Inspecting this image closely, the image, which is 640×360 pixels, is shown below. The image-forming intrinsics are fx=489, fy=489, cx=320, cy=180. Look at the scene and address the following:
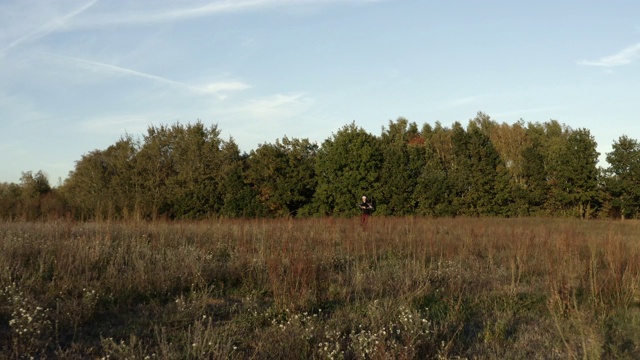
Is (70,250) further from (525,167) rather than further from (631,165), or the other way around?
(631,165)

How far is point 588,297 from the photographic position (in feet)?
25.5

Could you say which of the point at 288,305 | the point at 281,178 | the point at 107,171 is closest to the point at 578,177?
the point at 281,178

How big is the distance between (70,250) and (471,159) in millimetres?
34519

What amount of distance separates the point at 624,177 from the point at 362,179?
20.5m

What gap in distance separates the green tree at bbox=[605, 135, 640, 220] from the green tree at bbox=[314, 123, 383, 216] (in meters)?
18.4

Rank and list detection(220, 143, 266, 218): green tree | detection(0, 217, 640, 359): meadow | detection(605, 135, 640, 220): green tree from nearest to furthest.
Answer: detection(0, 217, 640, 359): meadow, detection(220, 143, 266, 218): green tree, detection(605, 135, 640, 220): green tree

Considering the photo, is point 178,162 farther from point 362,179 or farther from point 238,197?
point 362,179

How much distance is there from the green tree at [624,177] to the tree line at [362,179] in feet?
0.24

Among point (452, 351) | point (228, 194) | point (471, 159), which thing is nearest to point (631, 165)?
point (471, 159)

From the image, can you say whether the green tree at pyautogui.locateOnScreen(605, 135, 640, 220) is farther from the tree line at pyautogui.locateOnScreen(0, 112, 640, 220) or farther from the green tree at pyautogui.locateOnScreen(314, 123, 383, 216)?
the green tree at pyautogui.locateOnScreen(314, 123, 383, 216)

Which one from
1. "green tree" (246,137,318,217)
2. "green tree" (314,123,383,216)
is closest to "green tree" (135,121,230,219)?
"green tree" (246,137,318,217)

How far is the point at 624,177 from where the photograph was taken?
124ft

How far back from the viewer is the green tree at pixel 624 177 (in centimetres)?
3722

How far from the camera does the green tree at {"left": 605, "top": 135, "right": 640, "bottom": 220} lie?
3722cm
